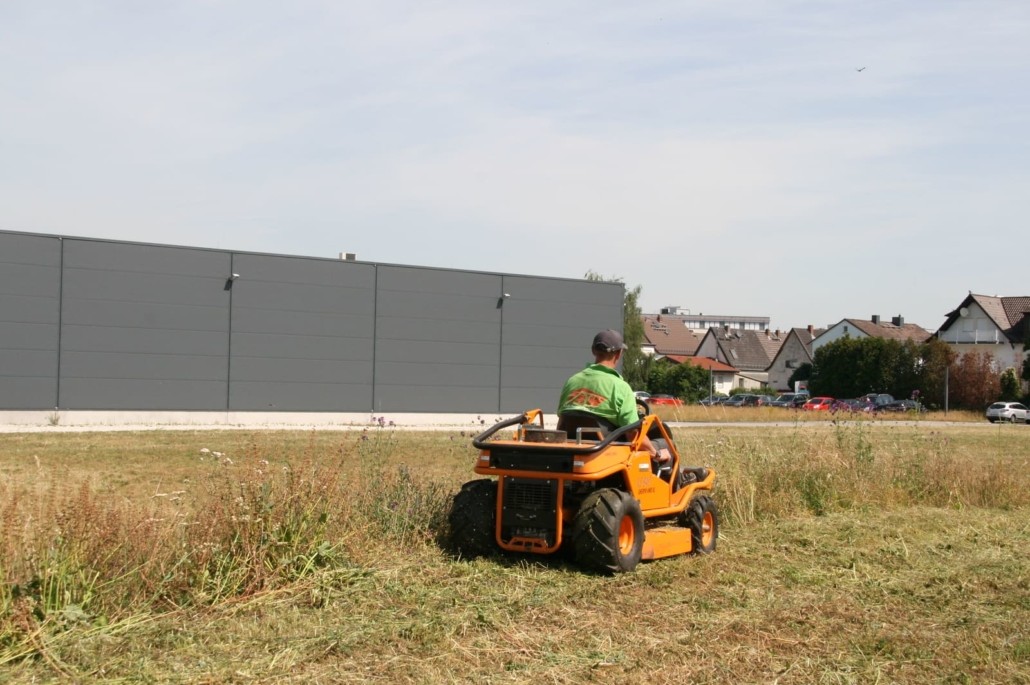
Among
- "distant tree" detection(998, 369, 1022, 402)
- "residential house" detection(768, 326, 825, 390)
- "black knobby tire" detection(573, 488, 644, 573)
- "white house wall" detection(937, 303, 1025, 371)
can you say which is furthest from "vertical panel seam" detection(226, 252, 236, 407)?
"residential house" detection(768, 326, 825, 390)

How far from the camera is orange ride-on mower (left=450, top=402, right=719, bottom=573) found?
8.08m

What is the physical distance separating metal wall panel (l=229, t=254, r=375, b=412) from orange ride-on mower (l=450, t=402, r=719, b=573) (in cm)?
2957

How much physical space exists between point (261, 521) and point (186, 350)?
30092 millimetres

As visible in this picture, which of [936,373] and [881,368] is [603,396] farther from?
[881,368]

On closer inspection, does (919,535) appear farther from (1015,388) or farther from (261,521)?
Answer: (1015,388)

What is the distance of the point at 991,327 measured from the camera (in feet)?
263

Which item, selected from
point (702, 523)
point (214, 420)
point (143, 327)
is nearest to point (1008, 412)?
point (214, 420)

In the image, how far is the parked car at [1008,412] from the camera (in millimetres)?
56434

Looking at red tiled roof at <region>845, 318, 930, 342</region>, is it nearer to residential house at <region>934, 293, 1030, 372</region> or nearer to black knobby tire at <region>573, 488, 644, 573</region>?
residential house at <region>934, 293, 1030, 372</region>

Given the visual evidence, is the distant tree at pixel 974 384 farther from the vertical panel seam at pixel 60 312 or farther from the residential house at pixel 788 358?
the vertical panel seam at pixel 60 312

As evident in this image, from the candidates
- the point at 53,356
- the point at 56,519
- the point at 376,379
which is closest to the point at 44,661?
the point at 56,519

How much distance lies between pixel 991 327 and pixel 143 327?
212 feet

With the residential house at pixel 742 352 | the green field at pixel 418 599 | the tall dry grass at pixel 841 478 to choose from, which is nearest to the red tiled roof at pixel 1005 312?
the residential house at pixel 742 352

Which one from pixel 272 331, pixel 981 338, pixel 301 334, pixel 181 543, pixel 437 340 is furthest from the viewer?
pixel 981 338
